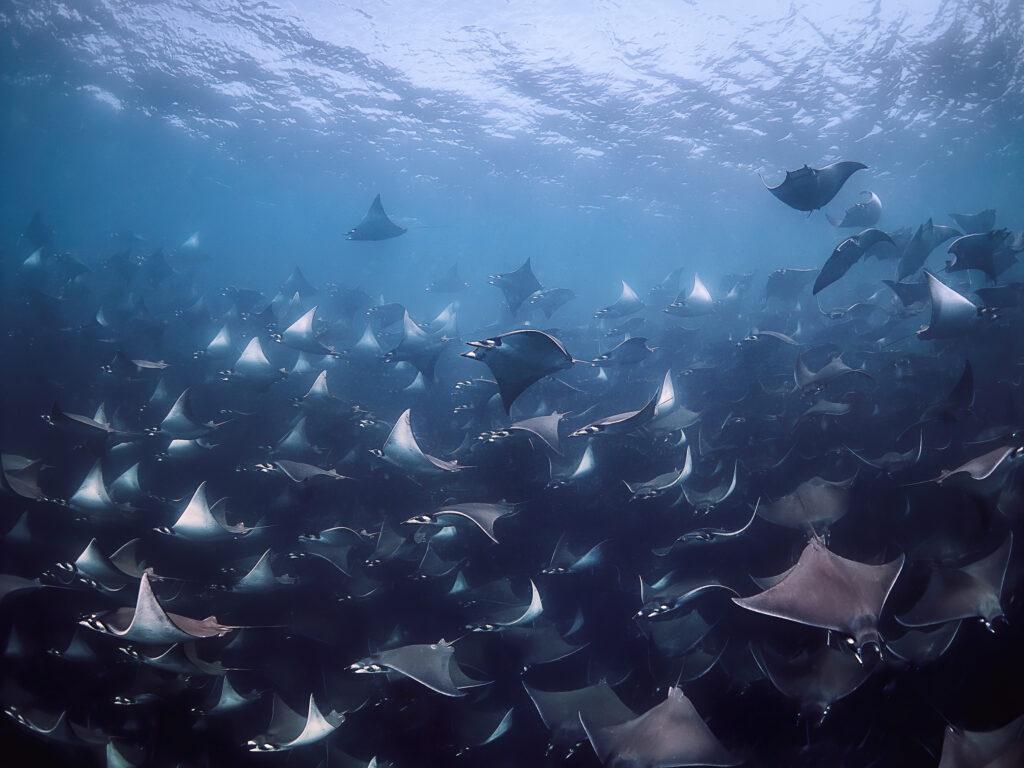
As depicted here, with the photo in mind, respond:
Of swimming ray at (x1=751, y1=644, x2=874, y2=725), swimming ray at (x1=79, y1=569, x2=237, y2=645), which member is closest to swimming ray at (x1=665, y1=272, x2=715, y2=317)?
swimming ray at (x1=751, y1=644, x2=874, y2=725)

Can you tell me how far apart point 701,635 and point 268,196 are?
62.2 metres

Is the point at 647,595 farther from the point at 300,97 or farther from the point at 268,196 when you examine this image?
the point at 268,196

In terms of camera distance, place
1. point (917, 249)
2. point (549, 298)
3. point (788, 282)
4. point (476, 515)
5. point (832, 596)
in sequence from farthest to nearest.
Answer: point (549, 298) → point (788, 282) → point (917, 249) → point (476, 515) → point (832, 596)

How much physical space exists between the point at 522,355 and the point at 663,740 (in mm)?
3364

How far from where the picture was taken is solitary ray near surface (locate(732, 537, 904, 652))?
2773 mm

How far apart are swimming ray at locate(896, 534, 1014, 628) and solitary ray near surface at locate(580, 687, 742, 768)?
6.04 ft

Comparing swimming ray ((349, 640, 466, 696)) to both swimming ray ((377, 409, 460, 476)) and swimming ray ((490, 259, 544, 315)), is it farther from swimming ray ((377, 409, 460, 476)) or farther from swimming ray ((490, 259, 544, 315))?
swimming ray ((490, 259, 544, 315))

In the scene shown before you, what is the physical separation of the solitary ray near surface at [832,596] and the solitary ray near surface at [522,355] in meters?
2.52

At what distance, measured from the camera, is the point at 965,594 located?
3.54 metres

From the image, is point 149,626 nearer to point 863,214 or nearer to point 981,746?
point 981,746

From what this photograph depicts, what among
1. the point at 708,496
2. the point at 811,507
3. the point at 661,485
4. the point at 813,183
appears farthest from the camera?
the point at 813,183

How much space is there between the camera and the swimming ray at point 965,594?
11.1 ft

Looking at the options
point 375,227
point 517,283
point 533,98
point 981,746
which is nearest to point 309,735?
point 981,746

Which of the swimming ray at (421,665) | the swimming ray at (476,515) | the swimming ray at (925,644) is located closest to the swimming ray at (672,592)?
the swimming ray at (925,644)
